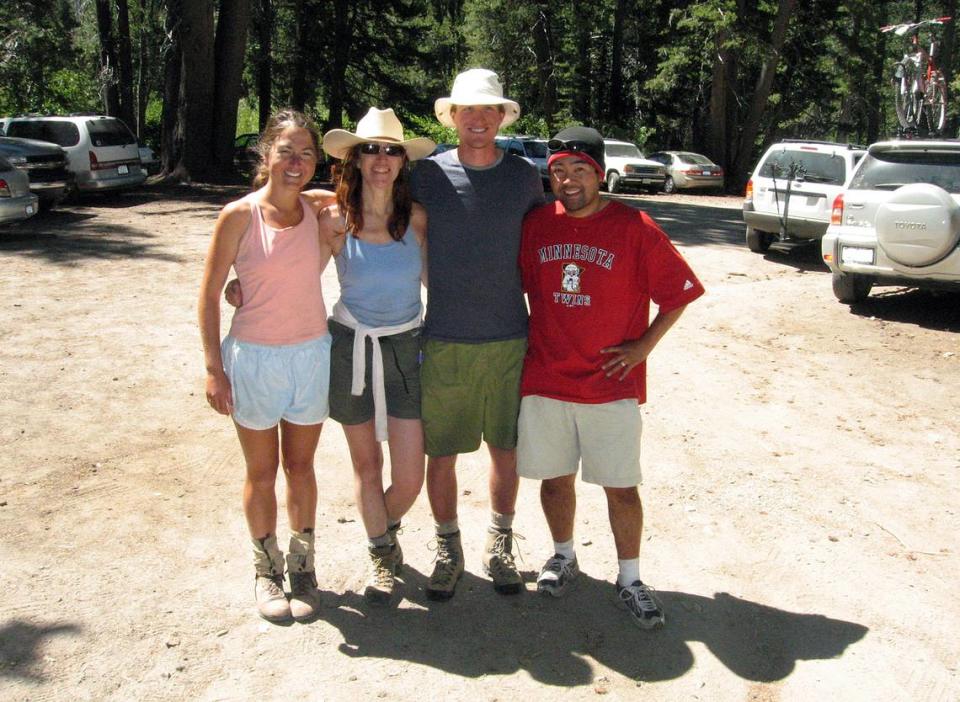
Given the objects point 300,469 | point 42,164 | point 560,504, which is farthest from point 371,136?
point 42,164

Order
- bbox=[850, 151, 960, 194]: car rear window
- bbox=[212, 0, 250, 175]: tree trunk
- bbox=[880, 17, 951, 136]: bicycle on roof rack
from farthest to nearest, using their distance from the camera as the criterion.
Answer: bbox=[212, 0, 250, 175]: tree trunk, bbox=[880, 17, 951, 136]: bicycle on roof rack, bbox=[850, 151, 960, 194]: car rear window

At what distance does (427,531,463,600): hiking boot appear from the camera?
3.81 meters

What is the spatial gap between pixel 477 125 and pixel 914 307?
300 inches

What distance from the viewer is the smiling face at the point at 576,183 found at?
3.51 m

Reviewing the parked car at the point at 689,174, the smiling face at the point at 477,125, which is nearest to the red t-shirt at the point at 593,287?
the smiling face at the point at 477,125

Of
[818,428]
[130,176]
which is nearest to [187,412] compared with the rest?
[818,428]

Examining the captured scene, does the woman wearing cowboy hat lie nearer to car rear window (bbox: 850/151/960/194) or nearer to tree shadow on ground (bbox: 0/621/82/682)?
tree shadow on ground (bbox: 0/621/82/682)

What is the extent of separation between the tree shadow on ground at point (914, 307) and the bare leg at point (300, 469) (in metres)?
7.19

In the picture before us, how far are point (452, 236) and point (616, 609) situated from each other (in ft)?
5.43

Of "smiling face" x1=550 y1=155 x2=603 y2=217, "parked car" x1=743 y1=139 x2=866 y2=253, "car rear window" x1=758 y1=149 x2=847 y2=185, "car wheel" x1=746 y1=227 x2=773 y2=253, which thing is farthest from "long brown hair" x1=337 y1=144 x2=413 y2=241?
"car wheel" x1=746 y1=227 x2=773 y2=253

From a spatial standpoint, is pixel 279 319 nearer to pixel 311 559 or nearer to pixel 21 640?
pixel 311 559

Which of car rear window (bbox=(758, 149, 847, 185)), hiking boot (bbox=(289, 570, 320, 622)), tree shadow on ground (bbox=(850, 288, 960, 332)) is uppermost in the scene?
car rear window (bbox=(758, 149, 847, 185))

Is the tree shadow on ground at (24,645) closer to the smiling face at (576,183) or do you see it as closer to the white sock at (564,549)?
the white sock at (564,549)

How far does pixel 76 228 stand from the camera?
1398 centimetres
